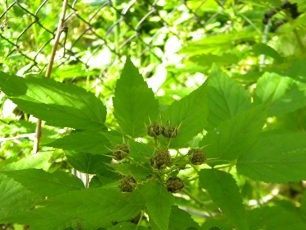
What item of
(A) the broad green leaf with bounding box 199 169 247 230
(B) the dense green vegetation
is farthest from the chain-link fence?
(A) the broad green leaf with bounding box 199 169 247 230

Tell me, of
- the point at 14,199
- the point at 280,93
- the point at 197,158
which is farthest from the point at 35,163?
the point at 280,93

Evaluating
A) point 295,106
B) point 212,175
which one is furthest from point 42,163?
point 295,106

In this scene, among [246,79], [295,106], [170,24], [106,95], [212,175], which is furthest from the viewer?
[170,24]

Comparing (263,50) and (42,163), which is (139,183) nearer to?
(42,163)

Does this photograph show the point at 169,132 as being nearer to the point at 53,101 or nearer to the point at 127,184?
the point at 127,184

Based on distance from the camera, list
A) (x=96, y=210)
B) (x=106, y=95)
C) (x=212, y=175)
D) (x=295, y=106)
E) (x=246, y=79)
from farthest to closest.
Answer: (x=106, y=95) < (x=246, y=79) < (x=295, y=106) < (x=212, y=175) < (x=96, y=210)

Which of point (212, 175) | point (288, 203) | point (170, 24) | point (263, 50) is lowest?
point (170, 24)

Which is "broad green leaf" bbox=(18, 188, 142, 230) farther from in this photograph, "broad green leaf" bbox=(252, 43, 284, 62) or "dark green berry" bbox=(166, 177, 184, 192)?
"broad green leaf" bbox=(252, 43, 284, 62)
